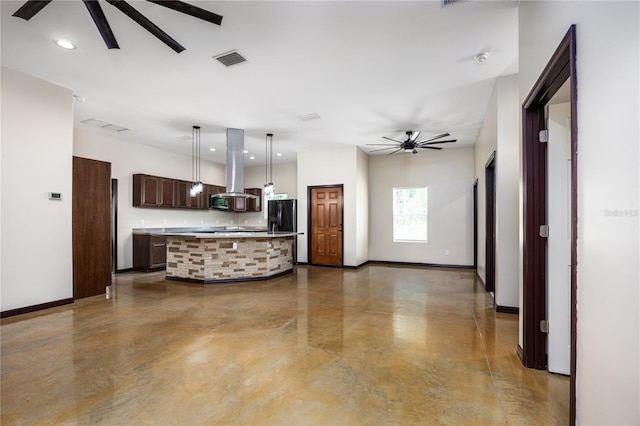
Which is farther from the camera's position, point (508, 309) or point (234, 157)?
point (234, 157)

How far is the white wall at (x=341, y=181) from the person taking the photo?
7176 millimetres

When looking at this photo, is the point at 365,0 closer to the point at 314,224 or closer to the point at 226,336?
the point at 226,336

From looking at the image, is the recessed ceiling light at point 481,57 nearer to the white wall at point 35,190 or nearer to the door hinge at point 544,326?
the door hinge at point 544,326

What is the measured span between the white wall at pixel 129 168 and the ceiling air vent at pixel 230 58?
4241mm

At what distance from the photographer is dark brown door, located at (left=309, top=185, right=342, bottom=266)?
24.1ft

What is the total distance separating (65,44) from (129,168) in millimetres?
4247

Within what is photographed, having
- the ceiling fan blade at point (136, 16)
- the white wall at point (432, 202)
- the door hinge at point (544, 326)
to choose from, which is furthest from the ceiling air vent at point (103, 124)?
the door hinge at point (544, 326)

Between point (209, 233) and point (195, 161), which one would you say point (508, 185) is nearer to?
point (209, 233)

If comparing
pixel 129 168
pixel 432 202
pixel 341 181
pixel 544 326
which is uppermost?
pixel 129 168

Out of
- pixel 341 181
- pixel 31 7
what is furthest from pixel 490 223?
pixel 31 7

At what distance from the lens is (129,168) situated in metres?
6.87

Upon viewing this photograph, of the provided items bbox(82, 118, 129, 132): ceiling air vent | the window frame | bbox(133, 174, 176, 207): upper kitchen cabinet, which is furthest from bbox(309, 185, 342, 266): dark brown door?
bbox(82, 118, 129, 132): ceiling air vent

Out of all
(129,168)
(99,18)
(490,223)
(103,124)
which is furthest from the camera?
(129,168)

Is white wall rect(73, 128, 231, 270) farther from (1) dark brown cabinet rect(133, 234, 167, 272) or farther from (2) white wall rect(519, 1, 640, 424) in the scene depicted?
(2) white wall rect(519, 1, 640, 424)
